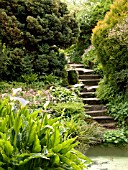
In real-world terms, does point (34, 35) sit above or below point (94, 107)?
above

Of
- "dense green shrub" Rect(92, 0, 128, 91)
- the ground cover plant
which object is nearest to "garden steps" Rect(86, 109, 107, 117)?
the ground cover plant

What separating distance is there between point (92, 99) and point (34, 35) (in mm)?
2159

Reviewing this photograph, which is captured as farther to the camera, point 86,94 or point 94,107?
point 86,94

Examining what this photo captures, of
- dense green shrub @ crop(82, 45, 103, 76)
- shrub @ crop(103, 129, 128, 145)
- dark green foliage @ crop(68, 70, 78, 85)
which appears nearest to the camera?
shrub @ crop(103, 129, 128, 145)

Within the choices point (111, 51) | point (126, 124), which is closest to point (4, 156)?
point (126, 124)

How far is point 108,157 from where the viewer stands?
600 cm

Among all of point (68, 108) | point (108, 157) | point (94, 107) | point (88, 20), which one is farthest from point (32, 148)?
point (88, 20)

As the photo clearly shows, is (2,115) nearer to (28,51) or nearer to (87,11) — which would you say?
(28,51)

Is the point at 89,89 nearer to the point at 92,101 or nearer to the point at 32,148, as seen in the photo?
the point at 92,101

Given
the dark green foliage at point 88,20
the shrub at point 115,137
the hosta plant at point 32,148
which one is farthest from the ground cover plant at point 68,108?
the dark green foliage at point 88,20

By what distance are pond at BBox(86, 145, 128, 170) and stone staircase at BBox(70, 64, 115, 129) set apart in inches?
44.9

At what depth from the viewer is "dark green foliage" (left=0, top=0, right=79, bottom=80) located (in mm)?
8297

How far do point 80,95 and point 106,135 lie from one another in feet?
6.59

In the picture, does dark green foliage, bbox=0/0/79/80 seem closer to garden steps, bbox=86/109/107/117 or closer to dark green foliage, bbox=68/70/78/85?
dark green foliage, bbox=68/70/78/85
